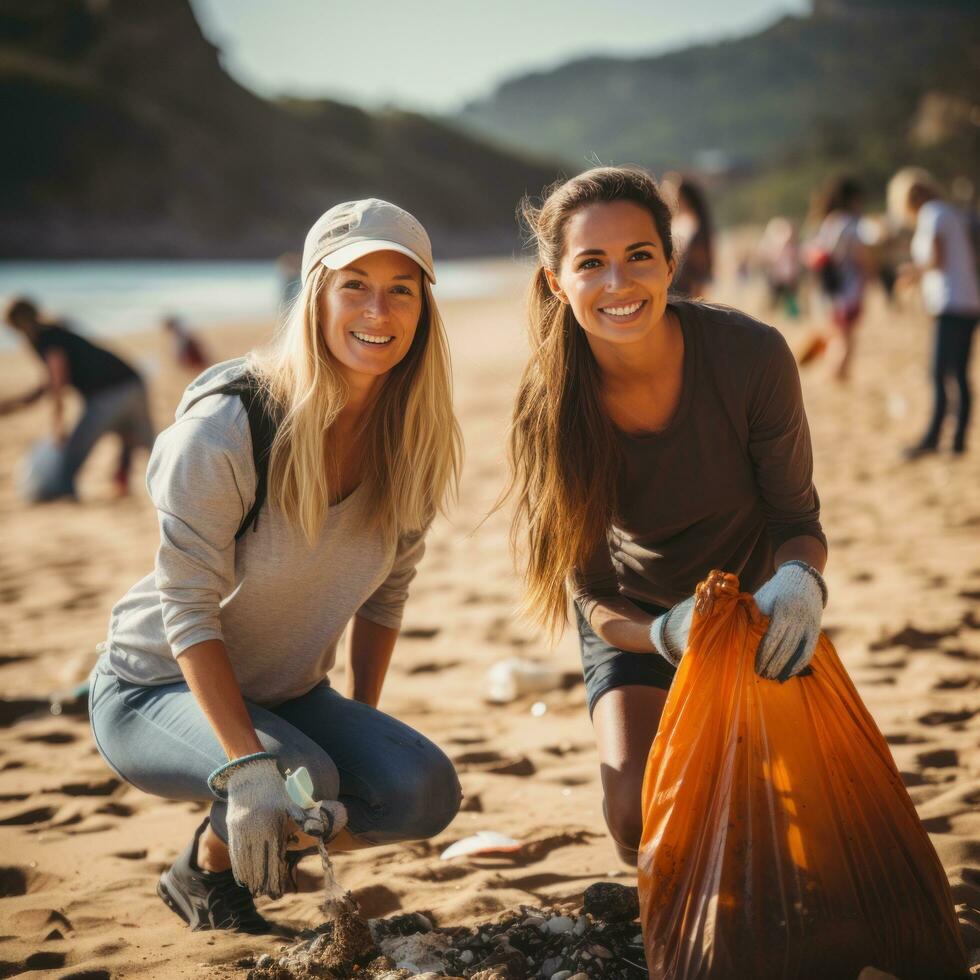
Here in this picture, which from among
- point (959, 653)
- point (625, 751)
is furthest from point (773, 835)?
point (959, 653)

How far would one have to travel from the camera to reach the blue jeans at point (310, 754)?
183 centimetres

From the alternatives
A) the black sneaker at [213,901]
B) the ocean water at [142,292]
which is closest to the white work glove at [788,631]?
the black sneaker at [213,901]

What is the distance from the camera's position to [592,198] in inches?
77.1

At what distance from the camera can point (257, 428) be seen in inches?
72.9

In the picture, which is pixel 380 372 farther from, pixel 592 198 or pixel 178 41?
pixel 178 41

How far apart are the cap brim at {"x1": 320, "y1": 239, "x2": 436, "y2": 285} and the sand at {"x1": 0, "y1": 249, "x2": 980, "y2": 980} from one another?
1.38ft

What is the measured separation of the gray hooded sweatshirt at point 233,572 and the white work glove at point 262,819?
256 mm

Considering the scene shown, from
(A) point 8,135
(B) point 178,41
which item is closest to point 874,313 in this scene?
(A) point 8,135

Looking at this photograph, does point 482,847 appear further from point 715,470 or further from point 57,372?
point 57,372

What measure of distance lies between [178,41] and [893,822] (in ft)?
323

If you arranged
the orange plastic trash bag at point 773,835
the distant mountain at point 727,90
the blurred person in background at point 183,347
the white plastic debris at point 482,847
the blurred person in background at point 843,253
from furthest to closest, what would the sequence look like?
the distant mountain at point 727,90, the blurred person in background at point 183,347, the blurred person in background at point 843,253, the white plastic debris at point 482,847, the orange plastic trash bag at point 773,835

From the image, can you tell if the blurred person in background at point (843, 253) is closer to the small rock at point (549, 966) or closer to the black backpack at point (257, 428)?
the black backpack at point (257, 428)

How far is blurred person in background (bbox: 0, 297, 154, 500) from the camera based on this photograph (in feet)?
19.6

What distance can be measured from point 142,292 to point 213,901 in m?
33.8
